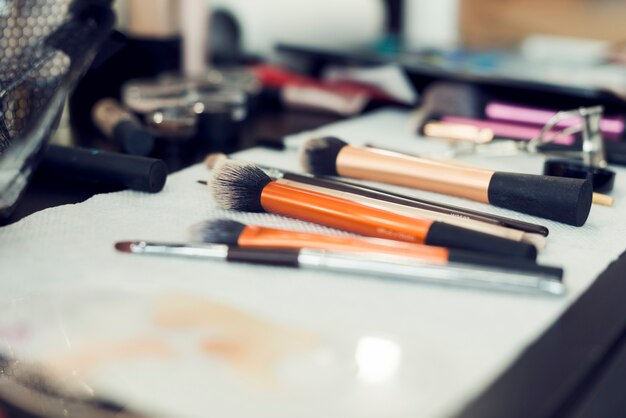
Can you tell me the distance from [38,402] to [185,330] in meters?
0.07

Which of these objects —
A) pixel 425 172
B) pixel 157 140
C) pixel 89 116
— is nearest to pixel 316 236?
pixel 425 172

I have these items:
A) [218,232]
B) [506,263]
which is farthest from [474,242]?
[218,232]

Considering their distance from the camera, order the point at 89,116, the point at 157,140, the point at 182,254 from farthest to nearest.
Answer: the point at 89,116
the point at 157,140
the point at 182,254

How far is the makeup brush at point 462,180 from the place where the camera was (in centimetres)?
47

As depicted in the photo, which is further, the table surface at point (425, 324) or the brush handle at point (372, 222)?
the brush handle at point (372, 222)

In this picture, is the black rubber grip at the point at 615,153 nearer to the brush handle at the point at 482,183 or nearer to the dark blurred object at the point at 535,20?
the brush handle at the point at 482,183

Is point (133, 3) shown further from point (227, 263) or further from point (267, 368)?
point (267, 368)

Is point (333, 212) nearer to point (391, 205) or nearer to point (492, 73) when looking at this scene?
point (391, 205)

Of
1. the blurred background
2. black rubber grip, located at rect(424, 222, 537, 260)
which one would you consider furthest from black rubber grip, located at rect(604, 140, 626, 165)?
black rubber grip, located at rect(424, 222, 537, 260)

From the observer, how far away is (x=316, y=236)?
401 mm

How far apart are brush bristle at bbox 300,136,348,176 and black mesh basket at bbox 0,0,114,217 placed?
6.9 inches

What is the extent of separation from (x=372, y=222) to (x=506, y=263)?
91 millimetres

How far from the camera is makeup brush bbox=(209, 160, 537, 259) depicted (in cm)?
40

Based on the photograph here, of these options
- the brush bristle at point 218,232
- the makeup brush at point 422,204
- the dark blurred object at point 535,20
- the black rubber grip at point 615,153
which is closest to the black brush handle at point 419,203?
the makeup brush at point 422,204
